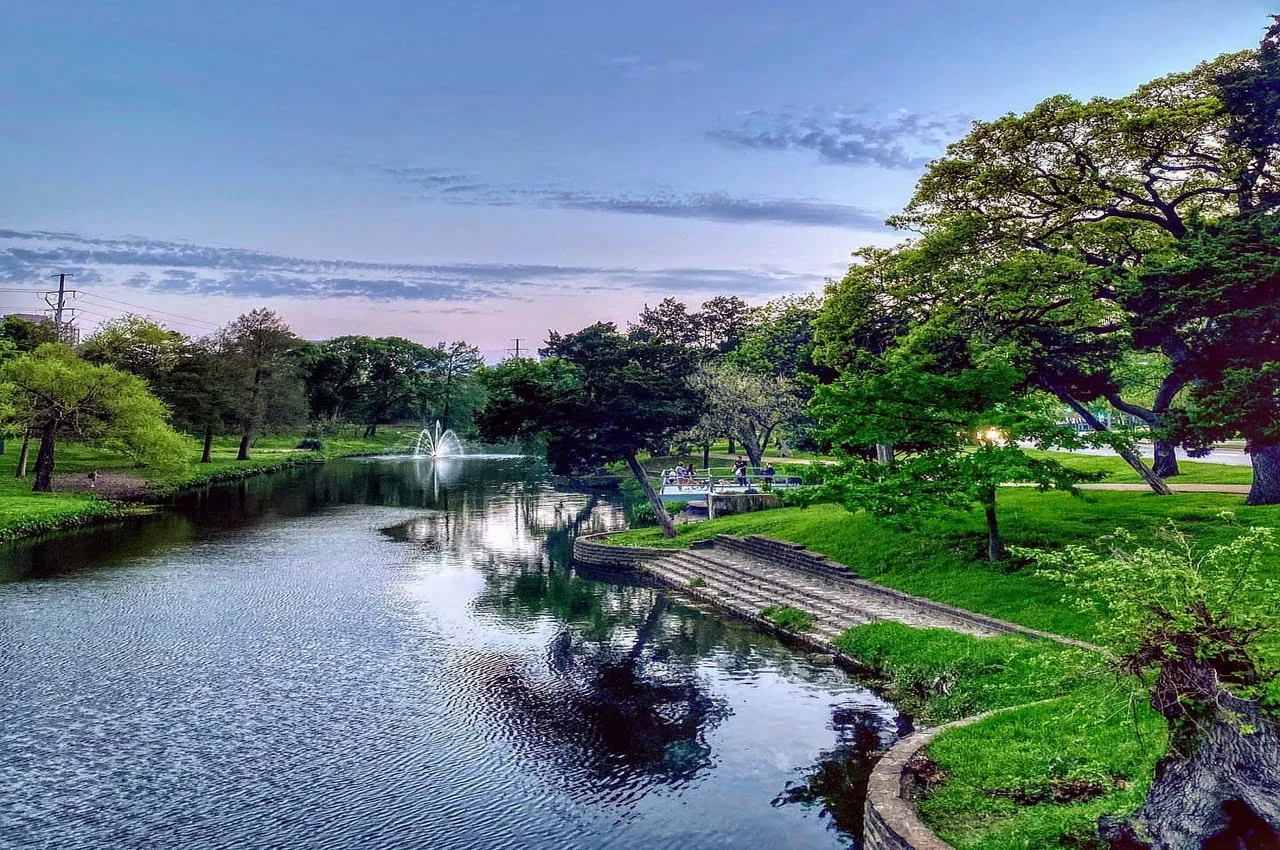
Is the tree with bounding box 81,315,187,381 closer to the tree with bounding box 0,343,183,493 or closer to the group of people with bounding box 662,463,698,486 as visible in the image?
the tree with bounding box 0,343,183,493

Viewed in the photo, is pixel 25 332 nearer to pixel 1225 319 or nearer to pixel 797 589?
pixel 797 589

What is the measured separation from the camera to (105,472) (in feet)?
201

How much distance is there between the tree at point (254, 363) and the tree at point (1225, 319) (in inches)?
2734

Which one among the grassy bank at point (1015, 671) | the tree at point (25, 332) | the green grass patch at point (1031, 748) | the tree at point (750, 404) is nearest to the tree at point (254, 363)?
the tree at point (25, 332)

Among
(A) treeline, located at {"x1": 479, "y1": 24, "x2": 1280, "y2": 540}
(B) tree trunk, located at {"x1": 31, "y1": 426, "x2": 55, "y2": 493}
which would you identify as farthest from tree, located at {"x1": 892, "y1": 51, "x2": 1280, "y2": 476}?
(B) tree trunk, located at {"x1": 31, "y1": 426, "x2": 55, "y2": 493}

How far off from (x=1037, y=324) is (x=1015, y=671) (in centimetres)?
1574

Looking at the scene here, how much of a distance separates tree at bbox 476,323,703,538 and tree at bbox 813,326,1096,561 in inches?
433

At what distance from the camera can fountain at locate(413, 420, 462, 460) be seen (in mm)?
112438

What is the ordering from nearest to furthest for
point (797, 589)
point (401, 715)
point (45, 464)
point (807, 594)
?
point (401, 715) < point (807, 594) < point (797, 589) < point (45, 464)

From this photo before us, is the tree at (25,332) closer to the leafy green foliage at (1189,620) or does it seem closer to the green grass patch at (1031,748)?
the green grass patch at (1031,748)

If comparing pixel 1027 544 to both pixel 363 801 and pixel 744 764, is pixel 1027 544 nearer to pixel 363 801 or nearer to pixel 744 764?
pixel 744 764

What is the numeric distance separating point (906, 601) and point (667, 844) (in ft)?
43.5

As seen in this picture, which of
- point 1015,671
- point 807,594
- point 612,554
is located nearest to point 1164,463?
point 807,594

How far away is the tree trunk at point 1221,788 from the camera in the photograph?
27.4ft
